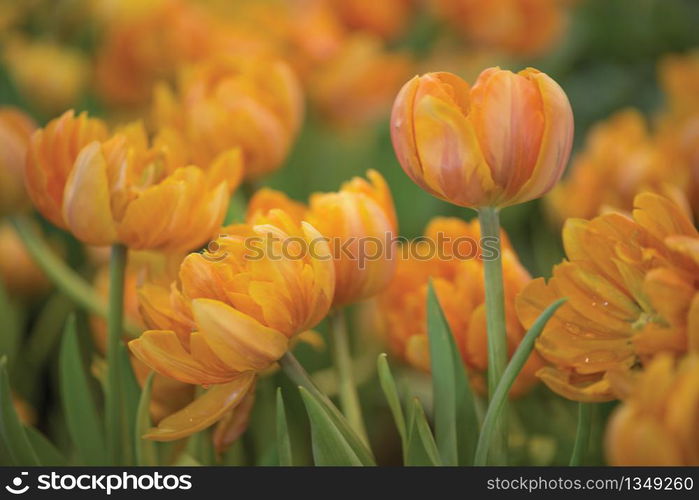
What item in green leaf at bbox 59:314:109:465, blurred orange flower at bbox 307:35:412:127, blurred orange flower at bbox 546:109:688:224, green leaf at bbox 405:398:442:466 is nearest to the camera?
green leaf at bbox 405:398:442:466

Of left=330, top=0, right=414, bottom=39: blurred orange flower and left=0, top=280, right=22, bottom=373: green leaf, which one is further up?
left=330, top=0, right=414, bottom=39: blurred orange flower

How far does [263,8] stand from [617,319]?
3.14 feet

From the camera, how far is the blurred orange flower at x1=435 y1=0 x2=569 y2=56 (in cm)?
106

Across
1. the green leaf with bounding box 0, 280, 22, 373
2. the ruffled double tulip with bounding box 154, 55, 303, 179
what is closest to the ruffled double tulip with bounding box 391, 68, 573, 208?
the ruffled double tulip with bounding box 154, 55, 303, 179

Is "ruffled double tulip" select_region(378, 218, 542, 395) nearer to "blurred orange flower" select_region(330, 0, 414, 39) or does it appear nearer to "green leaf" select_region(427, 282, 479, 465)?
"green leaf" select_region(427, 282, 479, 465)

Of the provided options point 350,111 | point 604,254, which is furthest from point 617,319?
point 350,111

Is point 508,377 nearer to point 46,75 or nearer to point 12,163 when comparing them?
point 12,163

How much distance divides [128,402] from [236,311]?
0.52 ft

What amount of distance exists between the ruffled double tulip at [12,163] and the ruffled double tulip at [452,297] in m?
0.25

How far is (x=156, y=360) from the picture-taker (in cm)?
40

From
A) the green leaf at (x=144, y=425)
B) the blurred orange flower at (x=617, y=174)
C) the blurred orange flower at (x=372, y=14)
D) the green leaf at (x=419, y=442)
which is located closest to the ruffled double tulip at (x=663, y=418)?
the green leaf at (x=419, y=442)

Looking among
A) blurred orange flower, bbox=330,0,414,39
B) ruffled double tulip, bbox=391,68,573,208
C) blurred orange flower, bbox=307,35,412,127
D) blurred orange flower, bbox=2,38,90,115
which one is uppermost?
blurred orange flower, bbox=330,0,414,39

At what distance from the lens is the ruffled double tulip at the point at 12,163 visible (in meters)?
0.58
